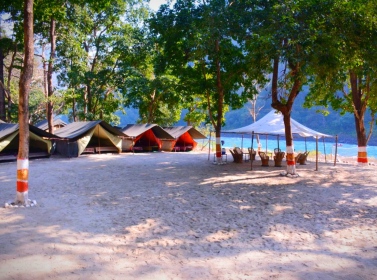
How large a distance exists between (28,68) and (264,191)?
6684mm

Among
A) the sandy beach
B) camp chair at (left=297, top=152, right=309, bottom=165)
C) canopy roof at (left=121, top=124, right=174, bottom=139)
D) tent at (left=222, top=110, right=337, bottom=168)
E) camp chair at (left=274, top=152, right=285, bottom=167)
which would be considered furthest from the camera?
canopy roof at (left=121, top=124, right=174, bottom=139)

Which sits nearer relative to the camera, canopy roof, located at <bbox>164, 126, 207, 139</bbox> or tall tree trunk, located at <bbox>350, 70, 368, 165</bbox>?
tall tree trunk, located at <bbox>350, 70, 368, 165</bbox>

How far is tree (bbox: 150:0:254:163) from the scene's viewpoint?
1226 cm

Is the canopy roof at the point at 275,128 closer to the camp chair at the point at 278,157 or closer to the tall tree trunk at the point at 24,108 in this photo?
the camp chair at the point at 278,157

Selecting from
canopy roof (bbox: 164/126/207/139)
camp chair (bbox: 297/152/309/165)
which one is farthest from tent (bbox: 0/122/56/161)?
camp chair (bbox: 297/152/309/165)

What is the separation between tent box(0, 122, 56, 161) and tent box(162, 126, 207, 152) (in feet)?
29.4

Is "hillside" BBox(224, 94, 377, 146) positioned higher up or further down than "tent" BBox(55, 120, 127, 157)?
higher up

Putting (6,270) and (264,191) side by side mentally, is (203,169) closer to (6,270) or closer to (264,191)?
(264,191)

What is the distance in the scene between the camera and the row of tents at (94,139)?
56.6 feet

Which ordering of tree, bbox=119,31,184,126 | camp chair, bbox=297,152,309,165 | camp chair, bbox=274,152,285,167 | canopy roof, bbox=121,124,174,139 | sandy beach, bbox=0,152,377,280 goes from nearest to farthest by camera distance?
sandy beach, bbox=0,152,377,280 → camp chair, bbox=274,152,285,167 → camp chair, bbox=297,152,309,165 → canopy roof, bbox=121,124,174,139 → tree, bbox=119,31,184,126

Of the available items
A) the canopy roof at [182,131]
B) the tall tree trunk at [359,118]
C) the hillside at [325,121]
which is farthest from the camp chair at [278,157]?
the hillside at [325,121]

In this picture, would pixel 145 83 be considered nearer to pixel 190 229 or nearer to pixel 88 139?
pixel 88 139

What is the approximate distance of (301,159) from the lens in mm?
15891

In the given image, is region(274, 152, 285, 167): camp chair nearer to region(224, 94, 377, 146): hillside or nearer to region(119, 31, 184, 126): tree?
region(119, 31, 184, 126): tree
